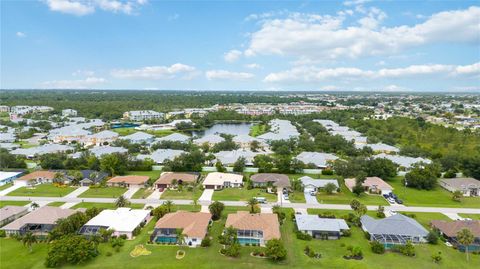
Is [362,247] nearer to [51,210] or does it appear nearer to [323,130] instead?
[51,210]

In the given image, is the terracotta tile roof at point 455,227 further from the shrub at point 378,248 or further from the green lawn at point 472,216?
the shrub at point 378,248

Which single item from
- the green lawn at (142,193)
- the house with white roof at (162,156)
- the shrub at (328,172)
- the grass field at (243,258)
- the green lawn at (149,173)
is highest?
the house with white roof at (162,156)

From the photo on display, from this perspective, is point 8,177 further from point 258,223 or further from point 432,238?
point 432,238

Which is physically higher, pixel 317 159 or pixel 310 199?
pixel 317 159

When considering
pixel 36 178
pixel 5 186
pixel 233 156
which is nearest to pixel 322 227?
pixel 233 156

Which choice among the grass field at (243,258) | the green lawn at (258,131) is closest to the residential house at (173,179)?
the grass field at (243,258)

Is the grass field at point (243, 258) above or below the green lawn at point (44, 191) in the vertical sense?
below

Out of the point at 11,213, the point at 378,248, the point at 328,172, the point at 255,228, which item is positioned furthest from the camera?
the point at 328,172
